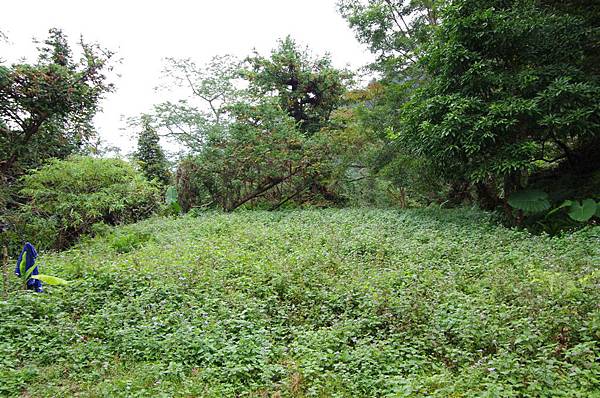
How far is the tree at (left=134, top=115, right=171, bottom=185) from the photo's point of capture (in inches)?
696

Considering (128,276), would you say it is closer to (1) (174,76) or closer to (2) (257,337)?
(2) (257,337)

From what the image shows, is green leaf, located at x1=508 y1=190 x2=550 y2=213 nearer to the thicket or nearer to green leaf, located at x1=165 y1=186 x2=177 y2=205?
the thicket

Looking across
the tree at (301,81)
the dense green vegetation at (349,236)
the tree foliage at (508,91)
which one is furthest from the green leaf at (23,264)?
the tree at (301,81)

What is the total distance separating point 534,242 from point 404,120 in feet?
14.0

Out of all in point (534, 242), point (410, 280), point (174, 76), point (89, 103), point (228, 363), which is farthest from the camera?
point (174, 76)

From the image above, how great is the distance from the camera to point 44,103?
900 cm

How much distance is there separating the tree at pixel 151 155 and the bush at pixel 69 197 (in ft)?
25.9

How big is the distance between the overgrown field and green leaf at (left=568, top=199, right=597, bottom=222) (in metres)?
0.97

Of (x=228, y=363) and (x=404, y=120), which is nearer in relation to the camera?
(x=228, y=363)

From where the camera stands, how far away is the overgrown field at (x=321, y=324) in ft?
9.63

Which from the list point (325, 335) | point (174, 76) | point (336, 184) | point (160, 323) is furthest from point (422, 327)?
point (174, 76)

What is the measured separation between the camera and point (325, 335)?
3.74m

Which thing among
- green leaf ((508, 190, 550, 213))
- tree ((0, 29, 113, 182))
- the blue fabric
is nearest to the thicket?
tree ((0, 29, 113, 182))

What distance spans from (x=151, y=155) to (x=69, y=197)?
9.52 metres
